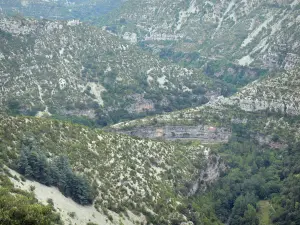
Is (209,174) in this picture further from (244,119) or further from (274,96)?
Result: (274,96)

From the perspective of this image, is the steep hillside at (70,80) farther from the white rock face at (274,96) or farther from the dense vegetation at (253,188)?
the dense vegetation at (253,188)

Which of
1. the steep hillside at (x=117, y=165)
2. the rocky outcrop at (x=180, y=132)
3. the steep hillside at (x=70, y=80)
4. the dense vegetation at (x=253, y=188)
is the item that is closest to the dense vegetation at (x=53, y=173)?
the steep hillside at (x=117, y=165)

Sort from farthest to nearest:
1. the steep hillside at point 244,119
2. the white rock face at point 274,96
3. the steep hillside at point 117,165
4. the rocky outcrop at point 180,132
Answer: the white rock face at point 274,96 → the rocky outcrop at point 180,132 → the steep hillside at point 244,119 → the steep hillside at point 117,165

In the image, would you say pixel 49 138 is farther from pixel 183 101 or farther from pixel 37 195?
pixel 183 101

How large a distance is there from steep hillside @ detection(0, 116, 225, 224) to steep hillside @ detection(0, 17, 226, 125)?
6790 centimetres

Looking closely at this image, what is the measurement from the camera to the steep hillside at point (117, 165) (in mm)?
72438

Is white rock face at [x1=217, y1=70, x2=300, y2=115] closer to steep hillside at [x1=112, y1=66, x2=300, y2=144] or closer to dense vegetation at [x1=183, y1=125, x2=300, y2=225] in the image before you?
steep hillside at [x1=112, y1=66, x2=300, y2=144]

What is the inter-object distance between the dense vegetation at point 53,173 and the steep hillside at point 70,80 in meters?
84.2

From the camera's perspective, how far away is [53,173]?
66562mm

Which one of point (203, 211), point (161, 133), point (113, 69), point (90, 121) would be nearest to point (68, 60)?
point (113, 69)

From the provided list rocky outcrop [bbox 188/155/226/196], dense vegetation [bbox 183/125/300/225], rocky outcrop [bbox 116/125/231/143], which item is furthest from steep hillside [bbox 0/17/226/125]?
rocky outcrop [bbox 188/155/226/196]

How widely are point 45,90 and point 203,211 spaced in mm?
89775

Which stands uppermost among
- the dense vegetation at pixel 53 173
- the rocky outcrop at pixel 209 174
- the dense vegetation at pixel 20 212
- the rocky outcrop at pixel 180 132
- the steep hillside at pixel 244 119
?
the steep hillside at pixel 244 119

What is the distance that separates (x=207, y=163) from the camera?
371ft
